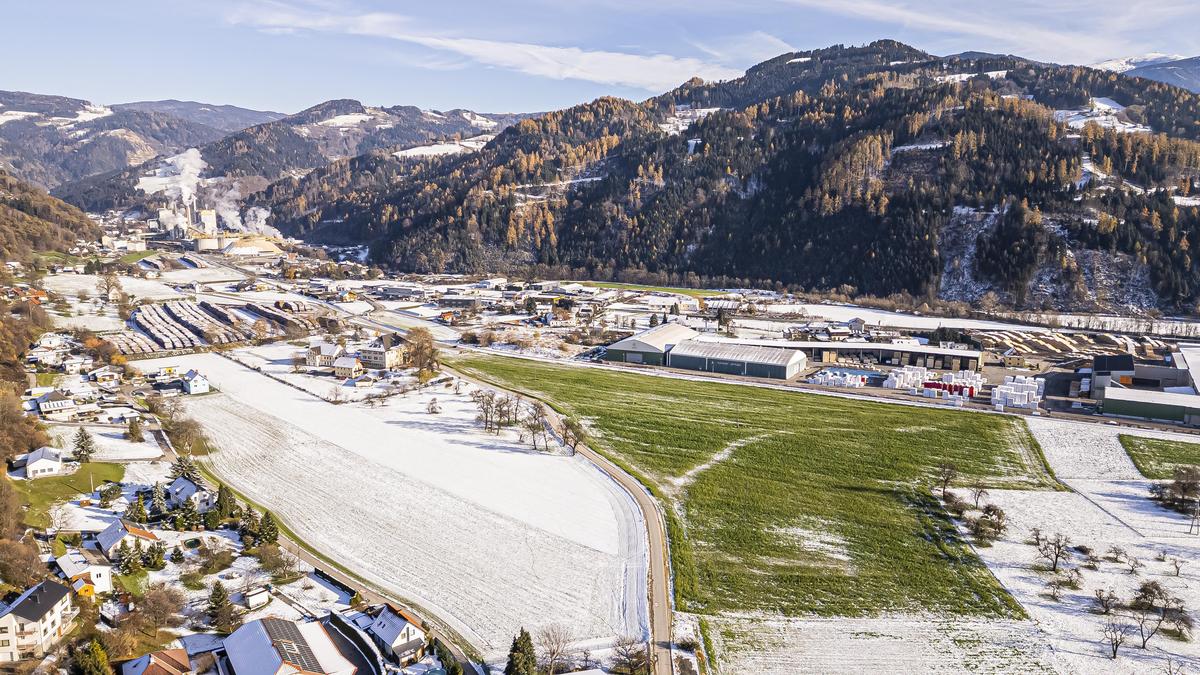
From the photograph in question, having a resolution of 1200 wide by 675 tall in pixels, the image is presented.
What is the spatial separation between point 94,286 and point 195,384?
156 feet

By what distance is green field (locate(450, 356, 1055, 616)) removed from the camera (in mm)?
23062

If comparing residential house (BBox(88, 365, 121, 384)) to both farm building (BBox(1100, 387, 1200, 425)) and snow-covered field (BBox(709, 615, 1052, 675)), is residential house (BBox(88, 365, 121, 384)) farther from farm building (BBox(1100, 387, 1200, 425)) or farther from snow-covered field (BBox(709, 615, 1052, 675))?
farm building (BBox(1100, 387, 1200, 425))

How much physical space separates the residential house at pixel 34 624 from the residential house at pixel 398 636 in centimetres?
802

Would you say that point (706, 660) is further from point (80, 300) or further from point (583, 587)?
point (80, 300)

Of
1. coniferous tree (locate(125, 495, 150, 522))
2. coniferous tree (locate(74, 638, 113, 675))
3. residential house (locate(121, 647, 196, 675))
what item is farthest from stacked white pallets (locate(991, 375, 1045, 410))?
coniferous tree (locate(74, 638, 113, 675))

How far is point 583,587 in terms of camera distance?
23.2 metres

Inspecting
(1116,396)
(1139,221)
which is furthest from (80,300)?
(1139,221)

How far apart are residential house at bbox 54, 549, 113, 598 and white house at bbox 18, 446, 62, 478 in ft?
30.8

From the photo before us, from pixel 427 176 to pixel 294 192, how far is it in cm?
4426

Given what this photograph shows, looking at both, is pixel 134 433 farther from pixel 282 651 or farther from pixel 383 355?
pixel 282 651

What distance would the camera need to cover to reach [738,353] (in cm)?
5400

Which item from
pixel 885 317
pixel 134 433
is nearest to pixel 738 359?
pixel 885 317

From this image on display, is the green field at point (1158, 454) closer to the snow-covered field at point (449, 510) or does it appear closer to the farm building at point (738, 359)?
the farm building at point (738, 359)

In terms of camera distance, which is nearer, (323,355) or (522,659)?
(522,659)
